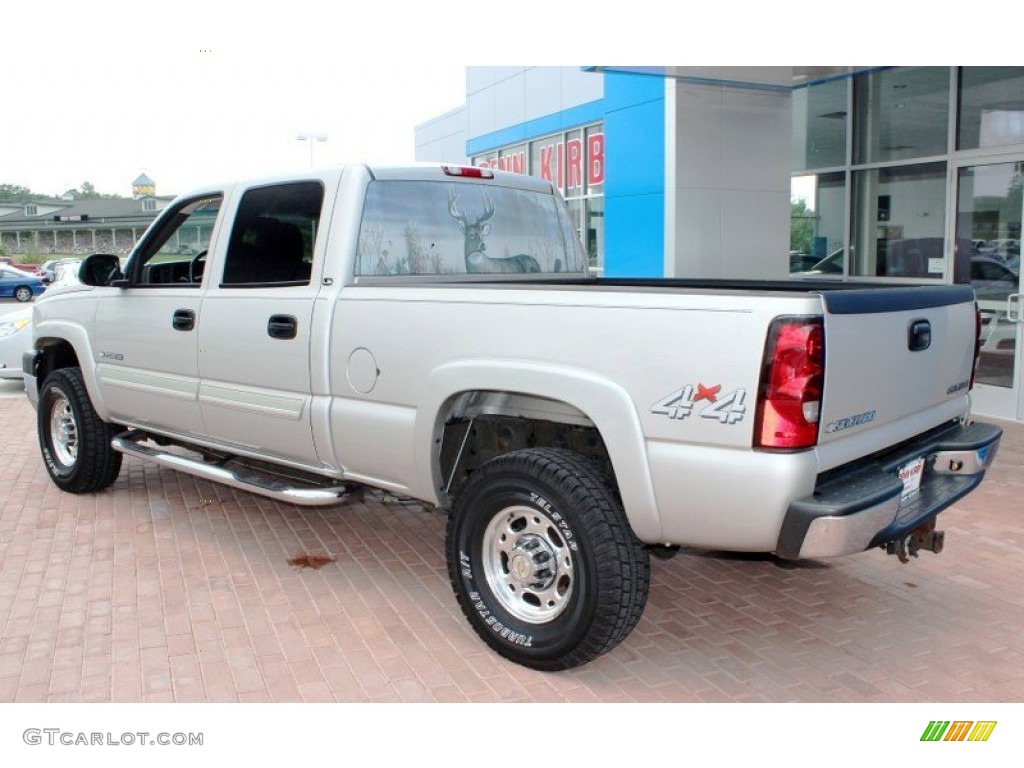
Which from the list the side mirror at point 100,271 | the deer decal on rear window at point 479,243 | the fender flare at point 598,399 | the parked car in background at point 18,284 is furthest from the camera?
the parked car in background at point 18,284

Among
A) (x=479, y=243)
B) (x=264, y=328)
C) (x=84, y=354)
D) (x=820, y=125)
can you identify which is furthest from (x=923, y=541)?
(x=820, y=125)

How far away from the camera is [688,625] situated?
4324 millimetres

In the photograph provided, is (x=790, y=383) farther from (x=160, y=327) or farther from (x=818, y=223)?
(x=818, y=223)

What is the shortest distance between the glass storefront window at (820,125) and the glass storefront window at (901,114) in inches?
8.8

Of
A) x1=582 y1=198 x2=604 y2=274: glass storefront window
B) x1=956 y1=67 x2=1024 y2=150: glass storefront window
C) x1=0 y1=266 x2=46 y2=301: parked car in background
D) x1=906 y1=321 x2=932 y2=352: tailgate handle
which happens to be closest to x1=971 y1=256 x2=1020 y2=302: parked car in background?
x1=956 y1=67 x2=1024 y2=150: glass storefront window

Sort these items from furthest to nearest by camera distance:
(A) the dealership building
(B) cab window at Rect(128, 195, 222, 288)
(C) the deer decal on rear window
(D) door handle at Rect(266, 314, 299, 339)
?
(A) the dealership building → (B) cab window at Rect(128, 195, 222, 288) → (C) the deer decal on rear window → (D) door handle at Rect(266, 314, 299, 339)

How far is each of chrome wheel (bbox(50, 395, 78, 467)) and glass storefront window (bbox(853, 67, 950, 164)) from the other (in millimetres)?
8462

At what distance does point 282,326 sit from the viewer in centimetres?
469

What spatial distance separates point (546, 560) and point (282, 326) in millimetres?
1872

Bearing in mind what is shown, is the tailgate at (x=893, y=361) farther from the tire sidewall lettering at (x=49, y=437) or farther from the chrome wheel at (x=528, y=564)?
the tire sidewall lettering at (x=49, y=437)

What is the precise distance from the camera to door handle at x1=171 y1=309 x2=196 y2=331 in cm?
529

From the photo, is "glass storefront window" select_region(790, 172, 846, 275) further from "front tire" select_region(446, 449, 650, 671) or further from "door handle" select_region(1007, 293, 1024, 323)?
"front tire" select_region(446, 449, 650, 671)

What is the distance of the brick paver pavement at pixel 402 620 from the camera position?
3.71 meters

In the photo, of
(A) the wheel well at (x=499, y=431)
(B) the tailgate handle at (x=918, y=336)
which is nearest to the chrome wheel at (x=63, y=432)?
(A) the wheel well at (x=499, y=431)
